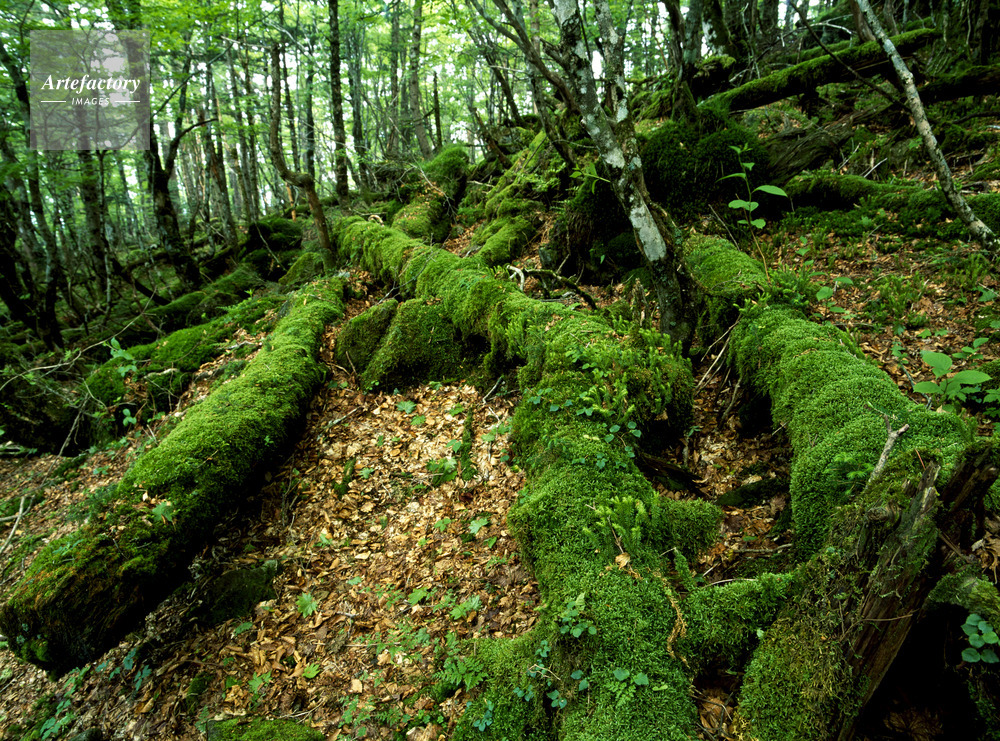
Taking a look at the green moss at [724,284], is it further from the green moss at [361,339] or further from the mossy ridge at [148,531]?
the mossy ridge at [148,531]

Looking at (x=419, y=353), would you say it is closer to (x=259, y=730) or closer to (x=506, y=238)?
(x=506, y=238)

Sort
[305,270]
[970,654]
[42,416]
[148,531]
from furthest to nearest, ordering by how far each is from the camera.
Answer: [305,270], [42,416], [148,531], [970,654]

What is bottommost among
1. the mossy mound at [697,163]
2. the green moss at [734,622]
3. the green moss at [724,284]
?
the green moss at [734,622]

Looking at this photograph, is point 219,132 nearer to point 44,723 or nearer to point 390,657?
point 44,723

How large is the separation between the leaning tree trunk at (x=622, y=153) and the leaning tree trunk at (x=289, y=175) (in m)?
6.53

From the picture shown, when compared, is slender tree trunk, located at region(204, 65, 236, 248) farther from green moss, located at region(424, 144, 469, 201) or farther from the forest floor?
the forest floor

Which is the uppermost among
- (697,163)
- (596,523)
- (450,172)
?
(450,172)

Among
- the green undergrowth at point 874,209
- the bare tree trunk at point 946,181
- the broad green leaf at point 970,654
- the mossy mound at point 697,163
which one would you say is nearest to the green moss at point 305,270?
the mossy mound at point 697,163

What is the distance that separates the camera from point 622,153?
4.91m

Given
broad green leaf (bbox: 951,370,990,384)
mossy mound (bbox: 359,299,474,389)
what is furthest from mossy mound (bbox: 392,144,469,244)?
broad green leaf (bbox: 951,370,990,384)

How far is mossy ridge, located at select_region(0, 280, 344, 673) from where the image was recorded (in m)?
3.59

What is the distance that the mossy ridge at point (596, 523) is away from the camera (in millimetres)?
2400

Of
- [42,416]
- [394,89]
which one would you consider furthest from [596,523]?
[394,89]

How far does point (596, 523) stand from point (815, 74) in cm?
937
